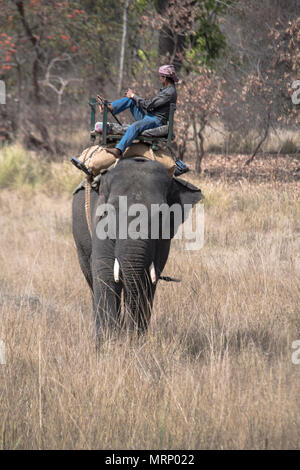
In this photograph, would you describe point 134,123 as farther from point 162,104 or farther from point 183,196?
point 183,196

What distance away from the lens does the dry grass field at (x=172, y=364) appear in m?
4.11

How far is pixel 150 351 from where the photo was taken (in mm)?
5262

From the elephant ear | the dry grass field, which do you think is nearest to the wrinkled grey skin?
the elephant ear

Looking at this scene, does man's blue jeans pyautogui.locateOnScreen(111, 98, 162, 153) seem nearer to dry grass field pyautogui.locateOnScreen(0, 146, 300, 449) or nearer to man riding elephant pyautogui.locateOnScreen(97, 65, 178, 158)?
man riding elephant pyautogui.locateOnScreen(97, 65, 178, 158)

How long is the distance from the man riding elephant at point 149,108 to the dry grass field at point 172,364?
1.47 meters

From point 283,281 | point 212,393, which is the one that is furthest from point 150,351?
point 283,281

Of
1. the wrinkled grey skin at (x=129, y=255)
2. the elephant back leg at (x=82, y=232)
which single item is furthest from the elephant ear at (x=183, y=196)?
the elephant back leg at (x=82, y=232)

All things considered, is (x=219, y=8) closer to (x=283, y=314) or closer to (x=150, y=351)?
(x=283, y=314)

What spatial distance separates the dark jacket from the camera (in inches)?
234

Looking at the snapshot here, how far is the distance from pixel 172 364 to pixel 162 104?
2099 millimetres

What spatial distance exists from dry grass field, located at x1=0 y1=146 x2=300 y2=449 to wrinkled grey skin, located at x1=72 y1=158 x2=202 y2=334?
22 cm

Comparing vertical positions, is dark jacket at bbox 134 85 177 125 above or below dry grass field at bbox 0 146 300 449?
above

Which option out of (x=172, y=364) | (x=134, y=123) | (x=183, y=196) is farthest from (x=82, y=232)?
(x=172, y=364)
